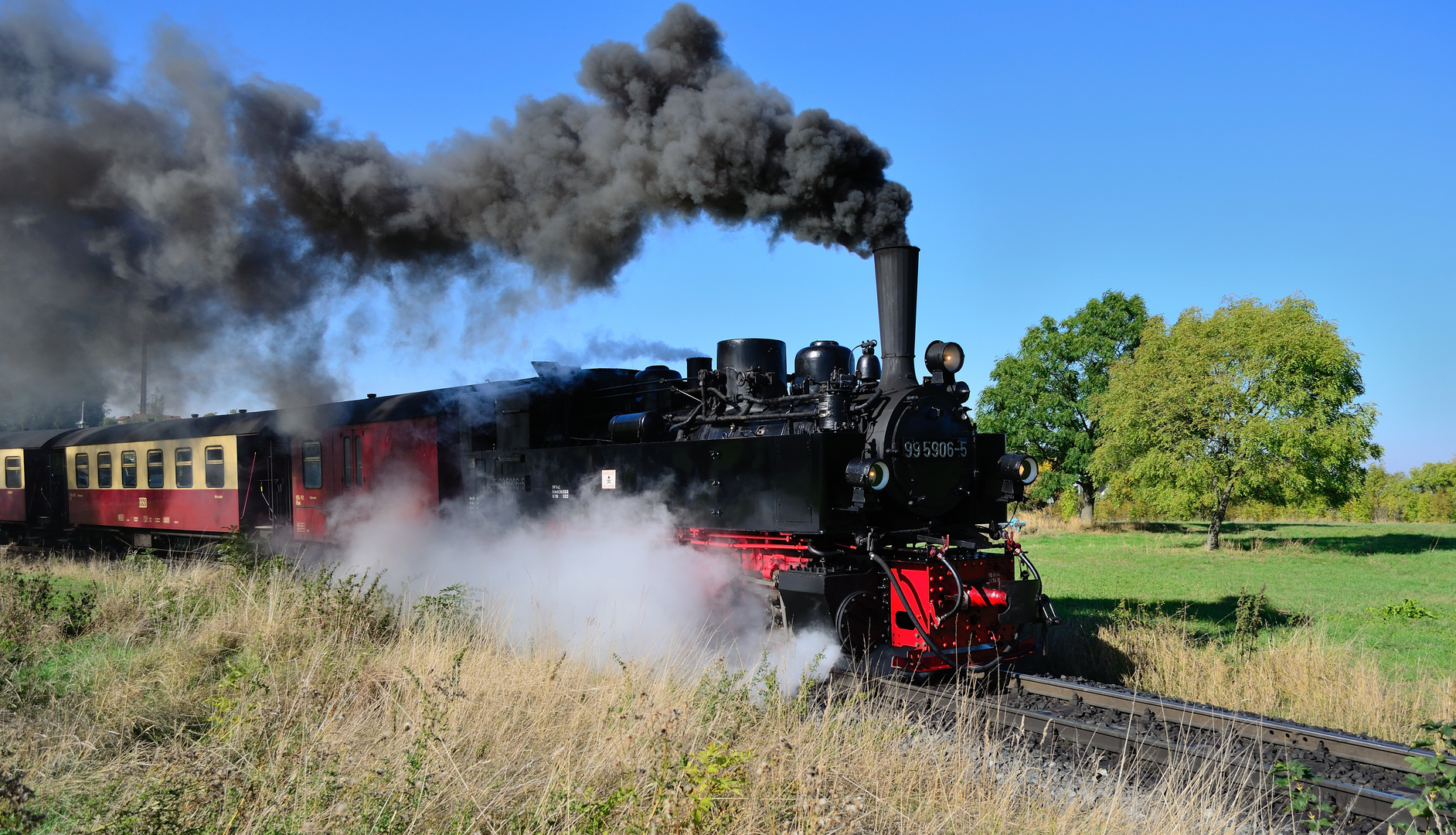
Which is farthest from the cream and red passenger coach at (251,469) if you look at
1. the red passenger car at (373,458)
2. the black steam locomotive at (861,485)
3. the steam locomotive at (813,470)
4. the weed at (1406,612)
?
the weed at (1406,612)

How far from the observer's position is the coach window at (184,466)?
15.0 m

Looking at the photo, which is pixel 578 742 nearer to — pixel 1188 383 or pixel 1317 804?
pixel 1317 804

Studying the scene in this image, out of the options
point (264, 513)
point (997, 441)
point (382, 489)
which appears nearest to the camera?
point (997, 441)

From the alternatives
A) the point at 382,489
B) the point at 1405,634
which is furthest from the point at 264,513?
the point at 1405,634

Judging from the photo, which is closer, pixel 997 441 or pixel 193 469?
pixel 997 441

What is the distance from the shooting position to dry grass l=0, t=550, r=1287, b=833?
3266 millimetres

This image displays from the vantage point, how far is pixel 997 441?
26.2 feet

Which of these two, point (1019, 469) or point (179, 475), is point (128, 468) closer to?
point (179, 475)

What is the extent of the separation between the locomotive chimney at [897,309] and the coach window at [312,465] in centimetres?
889

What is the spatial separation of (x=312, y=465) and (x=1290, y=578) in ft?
50.1

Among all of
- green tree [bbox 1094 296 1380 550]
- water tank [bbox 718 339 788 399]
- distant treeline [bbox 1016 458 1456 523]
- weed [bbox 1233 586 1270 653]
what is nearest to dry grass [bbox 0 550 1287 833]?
water tank [bbox 718 339 788 399]

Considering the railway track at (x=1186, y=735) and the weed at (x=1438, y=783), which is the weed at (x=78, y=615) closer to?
the railway track at (x=1186, y=735)

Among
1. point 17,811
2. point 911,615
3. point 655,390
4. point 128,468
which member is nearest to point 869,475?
point 911,615

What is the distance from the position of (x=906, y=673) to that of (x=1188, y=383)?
56.5ft
